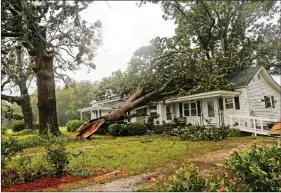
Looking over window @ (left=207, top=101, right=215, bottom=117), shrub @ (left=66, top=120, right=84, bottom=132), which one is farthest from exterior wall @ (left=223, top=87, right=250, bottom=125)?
shrub @ (left=66, top=120, right=84, bottom=132)

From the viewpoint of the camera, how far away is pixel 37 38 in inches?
209

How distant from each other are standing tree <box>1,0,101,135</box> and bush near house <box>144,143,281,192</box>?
4062 mm

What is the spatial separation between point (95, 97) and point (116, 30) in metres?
11.1

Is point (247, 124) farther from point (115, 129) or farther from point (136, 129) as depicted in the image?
point (115, 129)

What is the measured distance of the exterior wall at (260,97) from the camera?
1377 centimetres

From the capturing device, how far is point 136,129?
1343 cm

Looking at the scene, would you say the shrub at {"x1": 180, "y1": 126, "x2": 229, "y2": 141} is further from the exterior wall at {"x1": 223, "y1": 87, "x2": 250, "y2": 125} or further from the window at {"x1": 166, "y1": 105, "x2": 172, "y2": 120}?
the window at {"x1": 166, "y1": 105, "x2": 172, "y2": 120}

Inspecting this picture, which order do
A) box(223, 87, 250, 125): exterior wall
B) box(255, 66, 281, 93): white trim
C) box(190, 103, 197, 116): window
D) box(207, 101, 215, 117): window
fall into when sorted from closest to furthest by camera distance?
box(223, 87, 250, 125): exterior wall
box(207, 101, 215, 117): window
box(255, 66, 281, 93): white trim
box(190, 103, 197, 116): window

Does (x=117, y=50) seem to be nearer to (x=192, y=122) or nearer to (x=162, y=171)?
(x=162, y=171)

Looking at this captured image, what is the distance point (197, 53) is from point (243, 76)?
315 centimetres

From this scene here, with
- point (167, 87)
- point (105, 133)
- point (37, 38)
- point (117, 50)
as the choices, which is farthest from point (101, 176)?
point (167, 87)

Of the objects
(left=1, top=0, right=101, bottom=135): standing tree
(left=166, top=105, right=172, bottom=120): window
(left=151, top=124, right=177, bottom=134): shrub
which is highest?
(left=1, top=0, right=101, bottom=135): standing tree

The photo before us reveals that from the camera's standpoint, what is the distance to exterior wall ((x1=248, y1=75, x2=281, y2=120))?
1377cm

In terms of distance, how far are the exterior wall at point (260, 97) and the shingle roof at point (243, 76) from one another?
34 centimetres
